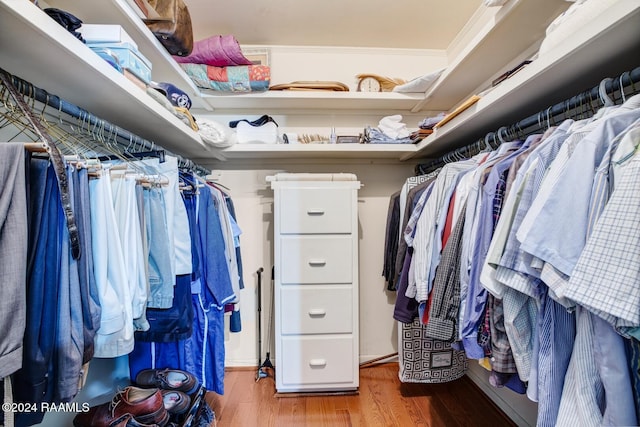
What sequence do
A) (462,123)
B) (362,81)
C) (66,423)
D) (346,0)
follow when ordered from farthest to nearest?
(362,81)
(346,0)
(462,123)
(66,423)

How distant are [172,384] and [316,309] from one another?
2.52 ft

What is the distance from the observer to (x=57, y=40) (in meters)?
0.60

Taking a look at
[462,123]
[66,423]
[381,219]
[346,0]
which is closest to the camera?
[66,423]

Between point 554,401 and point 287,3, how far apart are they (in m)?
1.96

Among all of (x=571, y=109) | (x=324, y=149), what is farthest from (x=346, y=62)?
(x=571, y=109)

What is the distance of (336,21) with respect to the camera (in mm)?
1587

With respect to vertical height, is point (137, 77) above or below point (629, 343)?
above

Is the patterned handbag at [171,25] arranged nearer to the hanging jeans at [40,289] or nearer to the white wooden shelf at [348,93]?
the white wooden shelf at [348,93]

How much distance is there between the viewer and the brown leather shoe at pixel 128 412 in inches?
36.2

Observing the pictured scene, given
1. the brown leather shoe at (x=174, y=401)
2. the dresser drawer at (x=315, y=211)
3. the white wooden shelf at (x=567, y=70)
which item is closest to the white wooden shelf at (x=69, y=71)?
the dresser drawer at (x=315, y=211)

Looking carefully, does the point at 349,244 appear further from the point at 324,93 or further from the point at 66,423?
the point at 66,423

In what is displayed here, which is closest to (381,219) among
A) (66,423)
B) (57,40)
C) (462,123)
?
(462,123)

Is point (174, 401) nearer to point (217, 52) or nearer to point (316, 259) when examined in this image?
point (316, 259)

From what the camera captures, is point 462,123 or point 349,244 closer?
point 462,123
